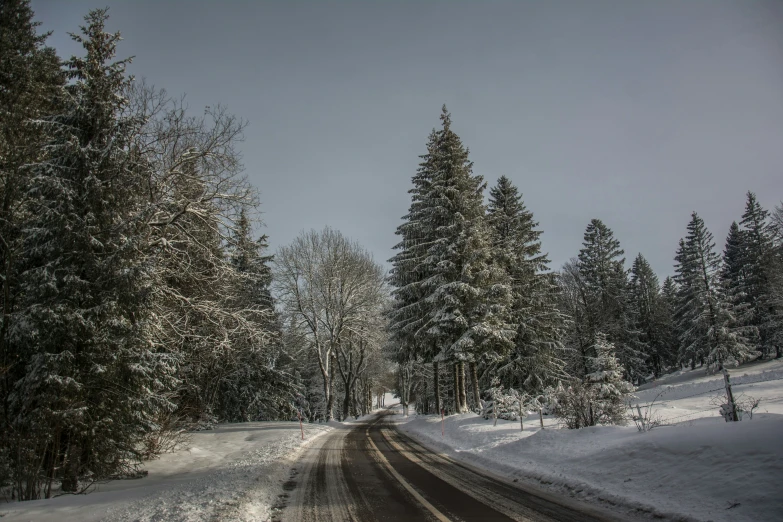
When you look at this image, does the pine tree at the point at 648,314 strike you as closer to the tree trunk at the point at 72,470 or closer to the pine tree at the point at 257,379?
the pine tree at the point at 257,379

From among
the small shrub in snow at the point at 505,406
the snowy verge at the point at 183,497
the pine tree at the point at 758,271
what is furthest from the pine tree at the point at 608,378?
the pine tree at the point at 758,271

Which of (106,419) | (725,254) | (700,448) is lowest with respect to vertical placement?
(700,448)

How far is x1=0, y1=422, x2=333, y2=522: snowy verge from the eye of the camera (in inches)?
232

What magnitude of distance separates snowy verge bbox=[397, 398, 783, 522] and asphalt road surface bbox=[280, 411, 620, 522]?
0.72 metres

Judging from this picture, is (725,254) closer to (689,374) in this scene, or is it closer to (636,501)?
(689,374)

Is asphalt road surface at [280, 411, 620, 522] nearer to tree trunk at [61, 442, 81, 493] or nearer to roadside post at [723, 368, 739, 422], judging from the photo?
roadside post at [723, 368, 739, 422]

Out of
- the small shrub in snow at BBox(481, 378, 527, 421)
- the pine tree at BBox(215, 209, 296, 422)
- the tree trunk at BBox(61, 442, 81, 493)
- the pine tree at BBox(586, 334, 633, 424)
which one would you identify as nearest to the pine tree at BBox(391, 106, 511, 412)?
the small shrub in snow at BBox(481, 378, 527, 421)

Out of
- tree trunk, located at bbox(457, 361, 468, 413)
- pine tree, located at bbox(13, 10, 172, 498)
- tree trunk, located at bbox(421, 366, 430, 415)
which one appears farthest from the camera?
tree trunk, located at bbox(421, 366, 430, 415)

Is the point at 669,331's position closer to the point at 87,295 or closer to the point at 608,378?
the point at 608,378

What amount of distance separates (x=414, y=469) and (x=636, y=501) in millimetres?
5198

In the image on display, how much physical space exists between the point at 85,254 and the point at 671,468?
12779 millimetres

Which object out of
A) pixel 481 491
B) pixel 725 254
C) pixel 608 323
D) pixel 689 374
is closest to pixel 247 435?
pixel 481 491

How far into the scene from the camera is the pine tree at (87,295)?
26.6 feet

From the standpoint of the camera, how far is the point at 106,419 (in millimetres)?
8555
